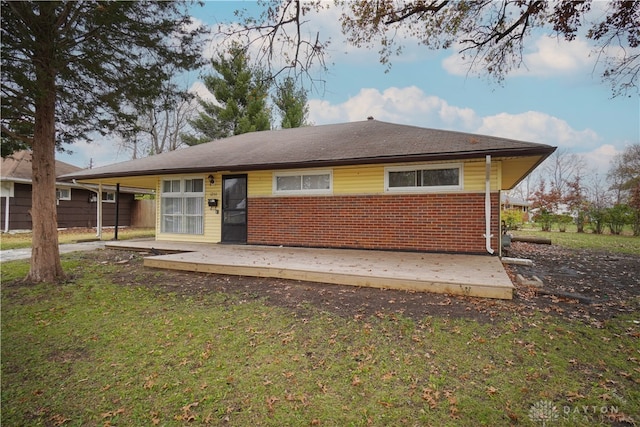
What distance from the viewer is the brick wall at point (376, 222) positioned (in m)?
7.40

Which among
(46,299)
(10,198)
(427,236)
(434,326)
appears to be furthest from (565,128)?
(10,198)

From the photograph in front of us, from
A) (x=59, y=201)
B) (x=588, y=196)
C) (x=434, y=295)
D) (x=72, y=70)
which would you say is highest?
(x=72, y=70)

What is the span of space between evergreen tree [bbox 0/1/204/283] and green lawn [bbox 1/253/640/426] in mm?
2337

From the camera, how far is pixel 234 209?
992 centimetres

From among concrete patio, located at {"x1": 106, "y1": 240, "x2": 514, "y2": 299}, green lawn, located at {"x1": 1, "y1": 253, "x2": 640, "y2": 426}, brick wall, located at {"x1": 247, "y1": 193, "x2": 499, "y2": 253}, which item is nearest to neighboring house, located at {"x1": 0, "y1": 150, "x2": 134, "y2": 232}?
brick wall, located at {"x1": 247, "y1": 193, "x2": 499, "y2": 253}

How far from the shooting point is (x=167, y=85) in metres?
6.47

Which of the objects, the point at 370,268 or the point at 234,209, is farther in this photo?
the point at 234,209

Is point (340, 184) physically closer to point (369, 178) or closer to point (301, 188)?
point (369, 178)

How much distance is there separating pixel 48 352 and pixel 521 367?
4.67 m

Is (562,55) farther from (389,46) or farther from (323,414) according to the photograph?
(323,414)

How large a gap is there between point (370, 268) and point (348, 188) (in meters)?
3.23

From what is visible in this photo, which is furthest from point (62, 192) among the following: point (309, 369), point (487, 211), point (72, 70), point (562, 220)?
point (562, 220)

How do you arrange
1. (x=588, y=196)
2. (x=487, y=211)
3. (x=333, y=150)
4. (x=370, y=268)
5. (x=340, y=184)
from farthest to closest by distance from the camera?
(x=588, y=196) → (x=333, y=150) → (x=340, y=184) → (x=487, y=211) → (x=370, y=268)

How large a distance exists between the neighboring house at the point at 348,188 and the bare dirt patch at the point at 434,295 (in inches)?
70.3
